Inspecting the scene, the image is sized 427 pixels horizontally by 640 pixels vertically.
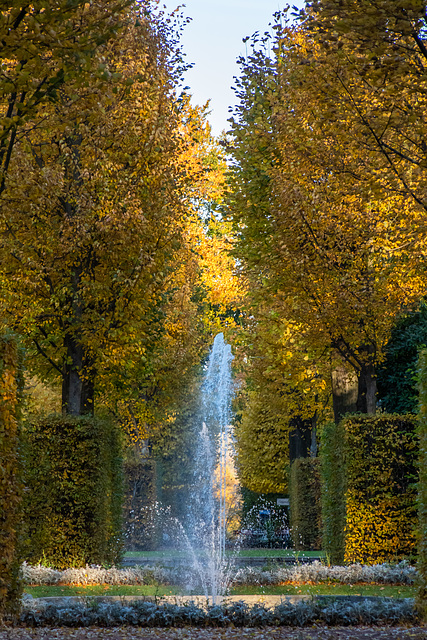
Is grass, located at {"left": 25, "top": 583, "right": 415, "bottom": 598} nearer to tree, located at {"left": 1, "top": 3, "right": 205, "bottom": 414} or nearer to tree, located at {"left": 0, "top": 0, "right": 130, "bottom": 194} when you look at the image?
tree, located at {"left": 1, "top": 3, "right": 205, "bottom": 414}

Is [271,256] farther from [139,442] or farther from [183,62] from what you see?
[139,442]

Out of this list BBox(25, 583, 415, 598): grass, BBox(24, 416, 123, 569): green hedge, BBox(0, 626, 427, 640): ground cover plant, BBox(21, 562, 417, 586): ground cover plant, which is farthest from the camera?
BBox(24, 416, 123, 569): green hedge

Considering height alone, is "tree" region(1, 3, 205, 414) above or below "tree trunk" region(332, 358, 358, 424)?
above

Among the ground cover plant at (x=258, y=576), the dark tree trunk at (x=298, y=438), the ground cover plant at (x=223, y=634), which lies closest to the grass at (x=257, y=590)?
the ground cover plant at (x=258, y=576)

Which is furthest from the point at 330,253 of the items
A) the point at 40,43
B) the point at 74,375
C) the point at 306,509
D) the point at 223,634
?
the point at 306,509

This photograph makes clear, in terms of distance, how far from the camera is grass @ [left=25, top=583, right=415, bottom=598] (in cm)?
1010

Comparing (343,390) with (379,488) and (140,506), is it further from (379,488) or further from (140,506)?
(140,506)

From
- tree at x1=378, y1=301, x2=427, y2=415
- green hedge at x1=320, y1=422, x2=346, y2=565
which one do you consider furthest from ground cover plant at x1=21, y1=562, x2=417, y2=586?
tree at x1=378, y1=301, x2=427, y2=415

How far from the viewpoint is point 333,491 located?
14898 mm

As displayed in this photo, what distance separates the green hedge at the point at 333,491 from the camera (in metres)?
14.1

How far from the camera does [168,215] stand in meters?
14.8

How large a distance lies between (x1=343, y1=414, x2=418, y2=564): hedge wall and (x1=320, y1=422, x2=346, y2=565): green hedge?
1.38 ft

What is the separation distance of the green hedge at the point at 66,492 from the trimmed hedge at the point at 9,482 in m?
4.88

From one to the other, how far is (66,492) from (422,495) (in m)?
6.71
